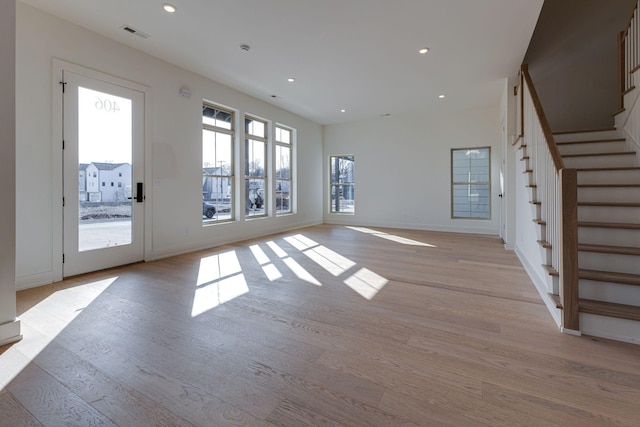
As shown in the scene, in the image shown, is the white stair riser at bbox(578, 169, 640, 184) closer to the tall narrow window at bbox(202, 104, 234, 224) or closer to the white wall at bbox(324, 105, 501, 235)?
the white wall at bbox(324, 105, 501, 235)

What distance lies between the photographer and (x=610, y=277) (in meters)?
2.12

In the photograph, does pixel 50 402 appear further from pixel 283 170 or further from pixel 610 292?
pixel 283 170

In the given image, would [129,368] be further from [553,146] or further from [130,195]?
[553,146]

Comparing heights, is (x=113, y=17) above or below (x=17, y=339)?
above

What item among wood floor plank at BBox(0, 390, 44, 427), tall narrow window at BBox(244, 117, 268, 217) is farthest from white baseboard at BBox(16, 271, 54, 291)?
tall narrow window at BBox(244, 117, 268, 217)

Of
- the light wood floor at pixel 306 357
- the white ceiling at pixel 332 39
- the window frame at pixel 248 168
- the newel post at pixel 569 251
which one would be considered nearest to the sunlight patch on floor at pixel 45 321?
the light wood floor at pixel 306 357

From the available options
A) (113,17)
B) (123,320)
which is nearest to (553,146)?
(123,320)

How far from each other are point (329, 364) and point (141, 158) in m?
4.00

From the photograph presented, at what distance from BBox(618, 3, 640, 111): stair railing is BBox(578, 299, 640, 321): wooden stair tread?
3.10 m

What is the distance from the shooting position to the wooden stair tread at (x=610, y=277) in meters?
2.07

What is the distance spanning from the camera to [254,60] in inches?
172

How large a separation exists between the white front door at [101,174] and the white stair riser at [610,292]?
5113 mm

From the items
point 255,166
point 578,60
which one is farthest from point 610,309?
Answer: point 255,166

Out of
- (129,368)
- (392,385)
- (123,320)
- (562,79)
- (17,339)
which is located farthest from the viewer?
(562,79)
